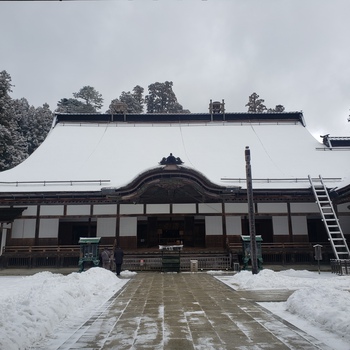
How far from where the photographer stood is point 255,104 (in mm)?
53281

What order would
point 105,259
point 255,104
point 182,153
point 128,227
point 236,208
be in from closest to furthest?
point 105,259 → point 128,227 → point 236,208 → point 182,153 → point 255,104

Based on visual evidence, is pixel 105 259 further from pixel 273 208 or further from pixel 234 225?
pixel 273 208

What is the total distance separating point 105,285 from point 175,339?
273 inches

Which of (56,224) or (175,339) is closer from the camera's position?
(175,339)

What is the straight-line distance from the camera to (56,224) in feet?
65.6

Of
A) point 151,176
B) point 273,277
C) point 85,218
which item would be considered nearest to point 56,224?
point 85,218

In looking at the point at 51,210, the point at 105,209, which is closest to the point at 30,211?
the point at 51,210

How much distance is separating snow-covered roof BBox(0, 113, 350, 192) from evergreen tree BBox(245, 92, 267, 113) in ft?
82.7

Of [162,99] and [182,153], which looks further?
[162,99]

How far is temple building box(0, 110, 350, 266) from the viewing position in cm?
1941

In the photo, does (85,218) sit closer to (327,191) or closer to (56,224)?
(56,224)

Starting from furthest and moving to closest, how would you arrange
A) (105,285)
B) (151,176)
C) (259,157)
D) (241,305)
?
(259,157)
(151,176)
(105,285)
(241,305)

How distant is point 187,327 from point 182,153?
19140mm

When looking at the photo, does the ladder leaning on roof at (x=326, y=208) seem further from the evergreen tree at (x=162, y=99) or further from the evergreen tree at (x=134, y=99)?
the evergreen tree at (x=162, y=99)
